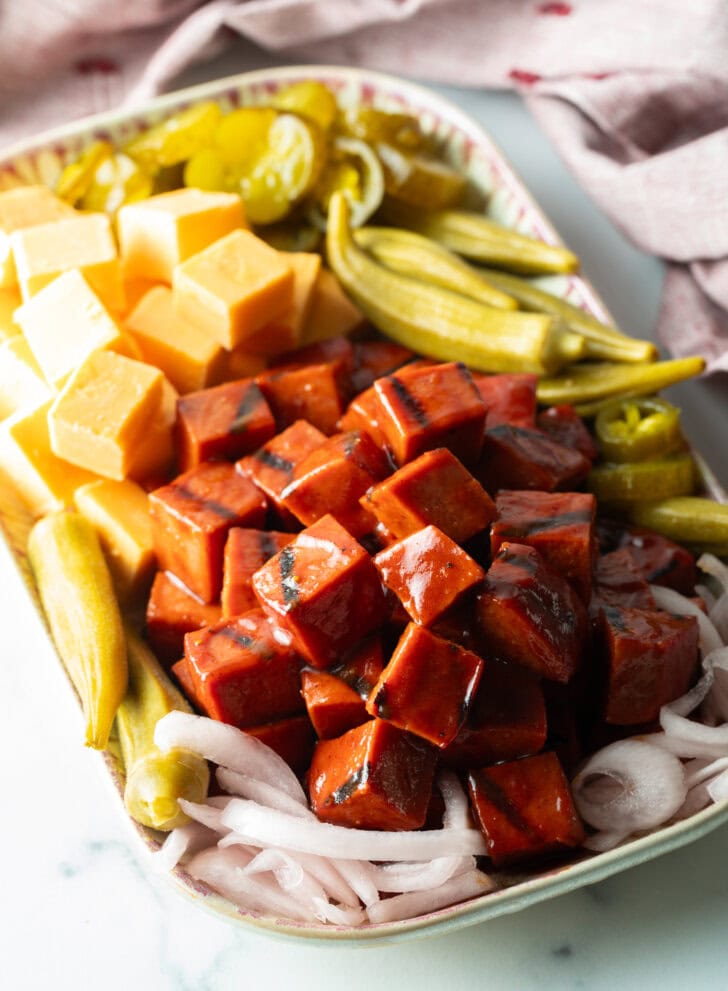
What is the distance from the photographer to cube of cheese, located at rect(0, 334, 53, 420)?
2828 mm

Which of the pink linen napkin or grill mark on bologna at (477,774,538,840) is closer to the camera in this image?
grill mark on bologna at (477,774,538,840)

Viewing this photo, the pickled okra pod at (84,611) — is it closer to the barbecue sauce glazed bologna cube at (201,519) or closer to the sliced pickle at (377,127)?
the barbecue sauce glazed bologna cube at (201,519)

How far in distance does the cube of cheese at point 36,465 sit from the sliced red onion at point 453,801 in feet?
4.03

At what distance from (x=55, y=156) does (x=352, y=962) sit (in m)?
2.57

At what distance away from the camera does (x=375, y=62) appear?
410 cm

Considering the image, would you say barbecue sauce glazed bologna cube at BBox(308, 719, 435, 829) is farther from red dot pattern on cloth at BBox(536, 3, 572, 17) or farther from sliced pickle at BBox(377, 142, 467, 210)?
red dot pattern on cloth at BBox(536, 3, 572, 17)

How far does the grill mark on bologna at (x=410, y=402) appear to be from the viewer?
7.79 ft

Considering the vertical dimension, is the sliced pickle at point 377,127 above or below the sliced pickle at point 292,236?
above

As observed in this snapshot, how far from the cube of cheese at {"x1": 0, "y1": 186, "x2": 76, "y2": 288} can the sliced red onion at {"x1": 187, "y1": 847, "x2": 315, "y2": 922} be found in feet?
5.80

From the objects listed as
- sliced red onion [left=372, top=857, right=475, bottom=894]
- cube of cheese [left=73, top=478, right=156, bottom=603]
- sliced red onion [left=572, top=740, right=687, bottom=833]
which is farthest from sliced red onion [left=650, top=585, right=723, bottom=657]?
cube of cheese [left=73, top=478, right=156, bottom=603]

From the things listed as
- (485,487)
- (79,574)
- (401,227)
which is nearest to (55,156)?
(401,227)

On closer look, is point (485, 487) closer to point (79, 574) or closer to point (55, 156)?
point (79, 574)

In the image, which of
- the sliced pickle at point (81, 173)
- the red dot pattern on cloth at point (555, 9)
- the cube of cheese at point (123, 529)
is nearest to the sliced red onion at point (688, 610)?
the cube of cheese at point (123, 529)

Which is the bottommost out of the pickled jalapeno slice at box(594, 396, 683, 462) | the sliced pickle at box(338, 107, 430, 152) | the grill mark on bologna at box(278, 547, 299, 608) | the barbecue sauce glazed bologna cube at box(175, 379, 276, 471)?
the pickled jalapeno slice at box(594, 396, 683, 462)
